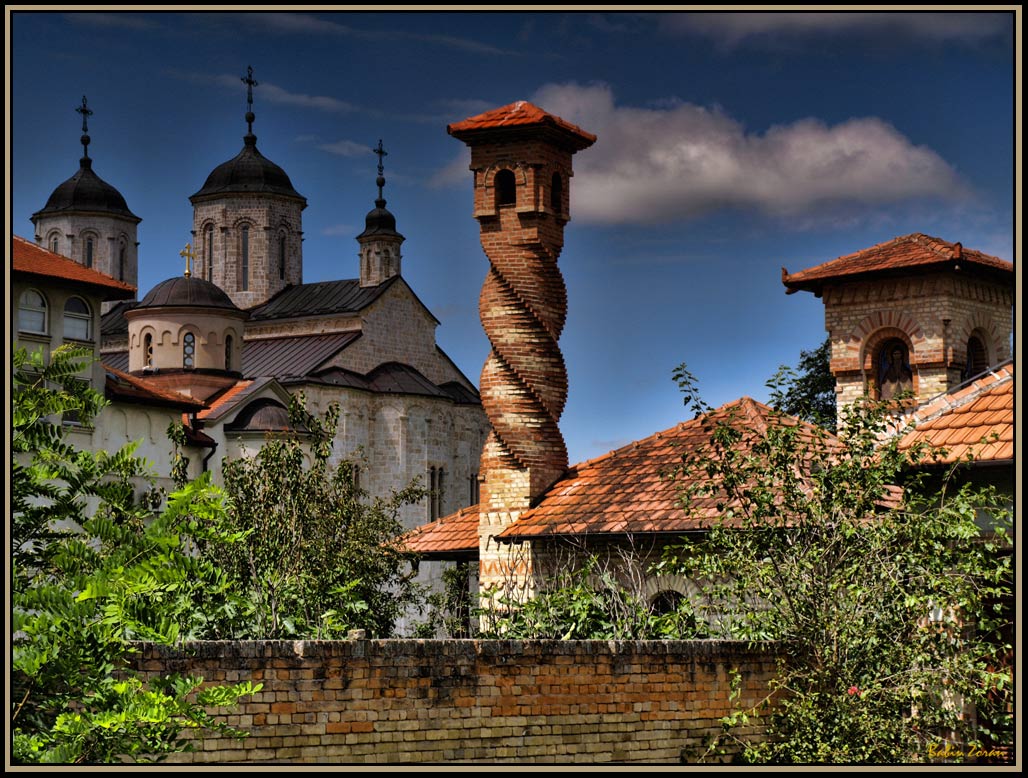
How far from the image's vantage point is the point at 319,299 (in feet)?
189

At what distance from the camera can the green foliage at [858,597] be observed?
1214 centimetres

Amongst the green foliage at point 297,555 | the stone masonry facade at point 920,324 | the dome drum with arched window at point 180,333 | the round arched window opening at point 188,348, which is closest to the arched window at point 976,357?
the stone masonry facade at point 920,324

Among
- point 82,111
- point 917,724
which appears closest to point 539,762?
point 917,724

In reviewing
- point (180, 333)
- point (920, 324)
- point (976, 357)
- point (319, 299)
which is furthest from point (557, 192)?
point (319, 299)

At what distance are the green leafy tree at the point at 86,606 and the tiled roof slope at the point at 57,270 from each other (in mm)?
24659

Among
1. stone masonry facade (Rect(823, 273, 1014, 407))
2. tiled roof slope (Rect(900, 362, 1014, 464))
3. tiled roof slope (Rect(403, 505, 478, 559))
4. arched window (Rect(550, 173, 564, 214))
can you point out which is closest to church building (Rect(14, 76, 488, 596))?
tiled roof slope (Rect(403, 505, 478, 559))

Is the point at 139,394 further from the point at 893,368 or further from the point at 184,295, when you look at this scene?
the point at 893,368

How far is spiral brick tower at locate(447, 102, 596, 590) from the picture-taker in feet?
67.6

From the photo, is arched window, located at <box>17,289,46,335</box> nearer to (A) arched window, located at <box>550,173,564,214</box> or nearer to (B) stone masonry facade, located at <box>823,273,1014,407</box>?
(A) arched window, located at <box>550,173,564,214</box>

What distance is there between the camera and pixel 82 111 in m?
68.4

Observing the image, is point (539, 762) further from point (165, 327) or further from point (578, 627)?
point (165, 327)

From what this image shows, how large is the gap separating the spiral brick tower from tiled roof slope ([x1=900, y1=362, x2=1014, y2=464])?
573 centimetres

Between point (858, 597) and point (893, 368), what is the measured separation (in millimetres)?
14206

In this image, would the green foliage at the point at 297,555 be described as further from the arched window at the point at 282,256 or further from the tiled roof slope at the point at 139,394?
the arched window at the point at 282,256
